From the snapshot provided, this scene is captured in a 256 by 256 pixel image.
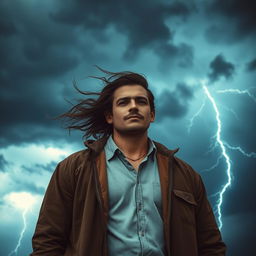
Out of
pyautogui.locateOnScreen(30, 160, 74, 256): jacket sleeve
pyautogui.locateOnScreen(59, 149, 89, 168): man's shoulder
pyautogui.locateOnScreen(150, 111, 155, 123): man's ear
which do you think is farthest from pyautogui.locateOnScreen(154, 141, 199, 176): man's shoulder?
pyautogui.locateOnScreen(30, 160, 74, 256): jacket sleeve

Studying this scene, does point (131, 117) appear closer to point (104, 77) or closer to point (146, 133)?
point (146, 133)

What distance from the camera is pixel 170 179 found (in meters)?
3.11

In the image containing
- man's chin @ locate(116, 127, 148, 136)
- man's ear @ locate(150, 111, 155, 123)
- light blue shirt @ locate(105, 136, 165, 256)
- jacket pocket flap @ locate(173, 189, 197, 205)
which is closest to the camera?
light blue shirt @ locate(105, 136, 165, 256)

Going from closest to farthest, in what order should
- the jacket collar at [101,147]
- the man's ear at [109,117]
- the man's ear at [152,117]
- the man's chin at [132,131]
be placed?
the jacket collar at [101,147], the man's chin at [132,131], the man's ear at [109,117], the man's ear at [152,117]

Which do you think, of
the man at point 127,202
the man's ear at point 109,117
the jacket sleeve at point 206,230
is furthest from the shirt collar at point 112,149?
the jacket sleeve at point 206,230

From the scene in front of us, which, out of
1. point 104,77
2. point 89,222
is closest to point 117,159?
point 89,222

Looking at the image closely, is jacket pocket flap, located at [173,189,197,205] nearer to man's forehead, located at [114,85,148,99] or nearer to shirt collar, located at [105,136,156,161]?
shirt collar, located at [105,136,156,161]

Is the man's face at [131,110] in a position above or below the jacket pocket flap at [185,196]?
above

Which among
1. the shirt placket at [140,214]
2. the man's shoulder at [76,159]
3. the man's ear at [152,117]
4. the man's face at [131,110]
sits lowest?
the shirt placket at [140,214]

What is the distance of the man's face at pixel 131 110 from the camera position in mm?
3424

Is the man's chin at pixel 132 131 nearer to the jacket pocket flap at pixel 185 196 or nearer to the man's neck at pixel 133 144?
the man's neck at pixel 133 144

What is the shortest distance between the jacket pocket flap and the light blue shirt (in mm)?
162

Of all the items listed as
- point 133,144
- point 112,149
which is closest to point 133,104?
point 133,144

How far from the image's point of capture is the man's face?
3.42 m
